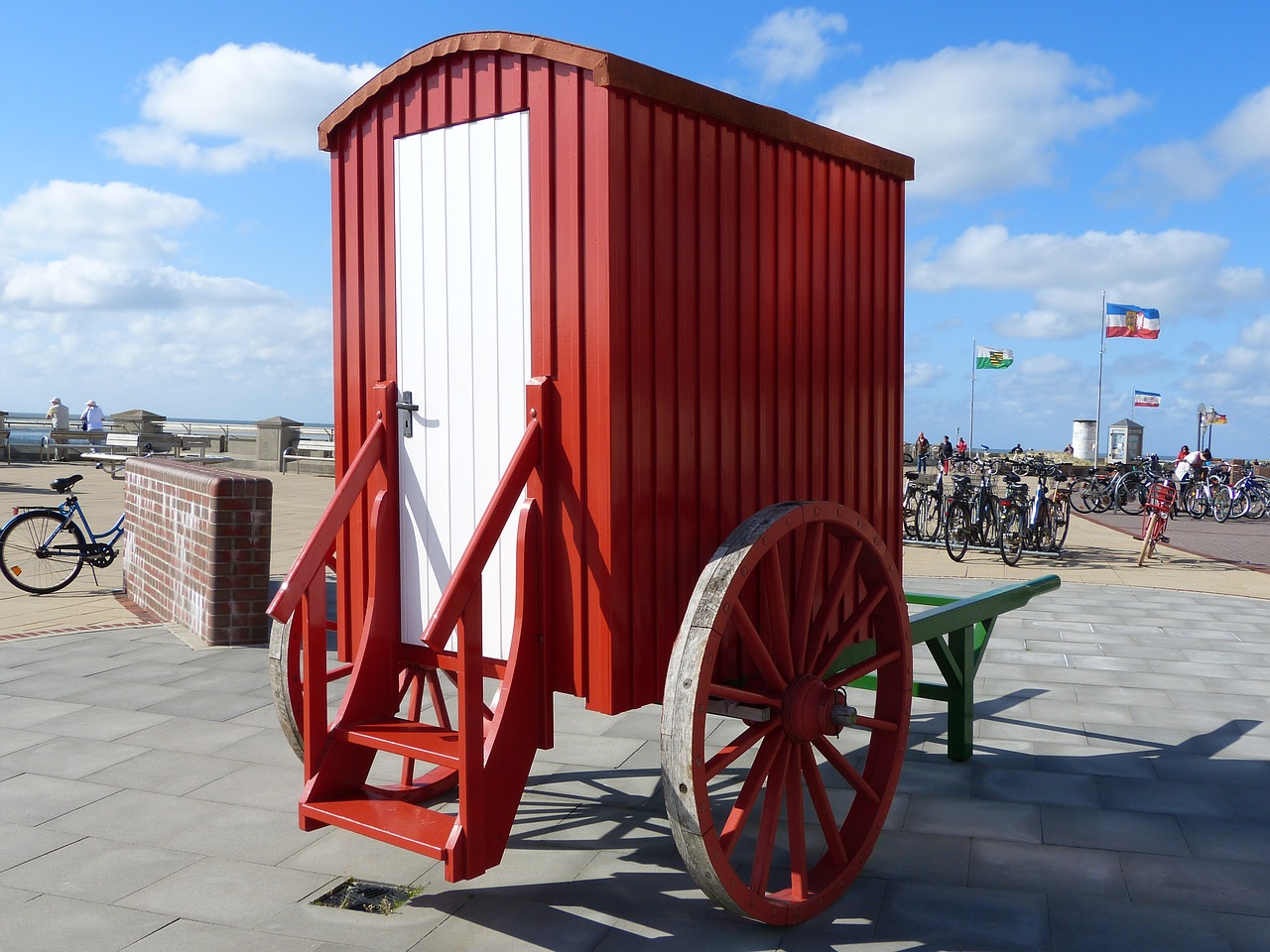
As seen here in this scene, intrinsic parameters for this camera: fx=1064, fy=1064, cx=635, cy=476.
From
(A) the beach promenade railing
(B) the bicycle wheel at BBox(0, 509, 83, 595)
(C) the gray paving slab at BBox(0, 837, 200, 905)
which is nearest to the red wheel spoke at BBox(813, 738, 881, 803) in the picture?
(C) the gray paving slab at BBox(0, 837, 200, 905)

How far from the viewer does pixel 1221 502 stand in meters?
22.0

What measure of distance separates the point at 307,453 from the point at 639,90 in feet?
87.2

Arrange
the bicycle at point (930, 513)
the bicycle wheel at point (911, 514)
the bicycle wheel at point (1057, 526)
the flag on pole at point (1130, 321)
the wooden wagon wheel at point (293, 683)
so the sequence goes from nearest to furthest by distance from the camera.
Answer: the wooden wagon wheel at point (293, 683), the bicycle wheel at point (1057, 526), the bicycle at point (930, 513), the bicycle wheel at point (911, 514), the flag on pole at point (1130, 321)

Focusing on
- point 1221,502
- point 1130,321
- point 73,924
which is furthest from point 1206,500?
point 73,924

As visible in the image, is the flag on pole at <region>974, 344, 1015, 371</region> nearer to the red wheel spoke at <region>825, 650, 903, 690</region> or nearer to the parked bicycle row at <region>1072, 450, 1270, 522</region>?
the parked bicycle row at <region>1072, 450, 1270, 522</region>

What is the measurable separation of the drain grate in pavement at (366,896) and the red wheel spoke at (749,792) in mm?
1163

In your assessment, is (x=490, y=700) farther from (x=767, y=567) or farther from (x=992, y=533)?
(x=992, y=533)

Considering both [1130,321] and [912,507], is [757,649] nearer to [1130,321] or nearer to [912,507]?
[912,507]

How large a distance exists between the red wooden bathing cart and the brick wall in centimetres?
361

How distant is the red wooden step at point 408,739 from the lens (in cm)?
340

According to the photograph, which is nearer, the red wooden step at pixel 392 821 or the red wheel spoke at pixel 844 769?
the red wooden step at pixel 392 821

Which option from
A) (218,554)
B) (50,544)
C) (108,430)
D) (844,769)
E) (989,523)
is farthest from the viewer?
(108,430)

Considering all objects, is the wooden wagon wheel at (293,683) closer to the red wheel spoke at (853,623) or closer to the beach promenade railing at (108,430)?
the red wheel spoke at (853,623)

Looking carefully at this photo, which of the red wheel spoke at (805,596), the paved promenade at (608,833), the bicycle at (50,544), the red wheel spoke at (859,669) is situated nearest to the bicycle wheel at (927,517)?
the paved promenade at (608,833)
